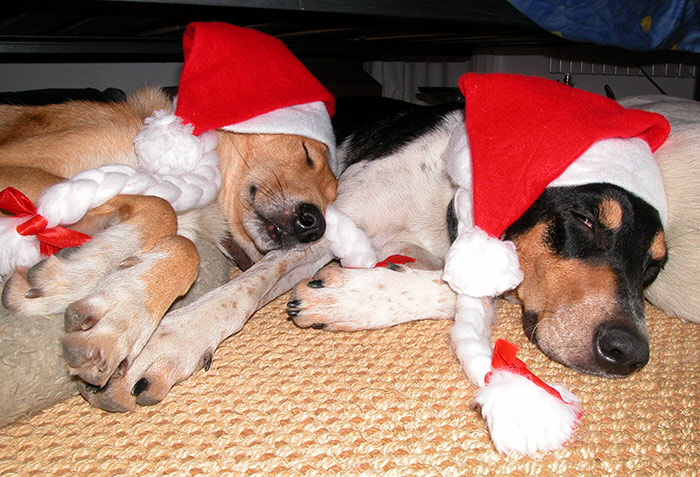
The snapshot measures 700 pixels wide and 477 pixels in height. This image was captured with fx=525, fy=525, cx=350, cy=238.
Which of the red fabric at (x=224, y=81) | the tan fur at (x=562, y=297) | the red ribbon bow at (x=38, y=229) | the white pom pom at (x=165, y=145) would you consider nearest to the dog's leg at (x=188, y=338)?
the red ribbon bow at (x=38, y=229)

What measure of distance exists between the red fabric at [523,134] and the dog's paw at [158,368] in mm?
924

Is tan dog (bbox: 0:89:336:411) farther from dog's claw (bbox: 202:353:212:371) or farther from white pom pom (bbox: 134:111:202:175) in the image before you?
white pom pom (bbox: 134:111:202:175)

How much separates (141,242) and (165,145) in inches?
16.6

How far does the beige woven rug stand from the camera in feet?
3.80

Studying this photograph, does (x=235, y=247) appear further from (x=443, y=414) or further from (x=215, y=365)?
(x=443, y=414)

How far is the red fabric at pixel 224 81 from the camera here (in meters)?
1.85

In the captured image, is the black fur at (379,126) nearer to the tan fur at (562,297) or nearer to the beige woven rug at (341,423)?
the tan fur at (562,297)

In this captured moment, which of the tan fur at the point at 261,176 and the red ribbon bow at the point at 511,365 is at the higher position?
the tan fur at the point at 261,176

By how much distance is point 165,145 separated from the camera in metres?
1.76

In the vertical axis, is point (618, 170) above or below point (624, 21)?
below

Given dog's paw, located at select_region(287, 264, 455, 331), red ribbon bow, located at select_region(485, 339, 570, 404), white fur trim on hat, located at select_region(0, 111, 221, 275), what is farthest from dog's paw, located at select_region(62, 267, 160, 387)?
red ribbon bow, located at select_region(485, 339, 570, 404)

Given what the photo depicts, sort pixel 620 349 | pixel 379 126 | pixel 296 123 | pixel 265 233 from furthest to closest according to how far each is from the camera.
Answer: pixel 379 126 → pixel 265 233 → pixel 296 123 → pixel 620 349

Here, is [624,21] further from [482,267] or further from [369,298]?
[369,298]

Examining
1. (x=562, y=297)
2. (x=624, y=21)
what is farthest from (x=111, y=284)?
(x=624, y=21)
